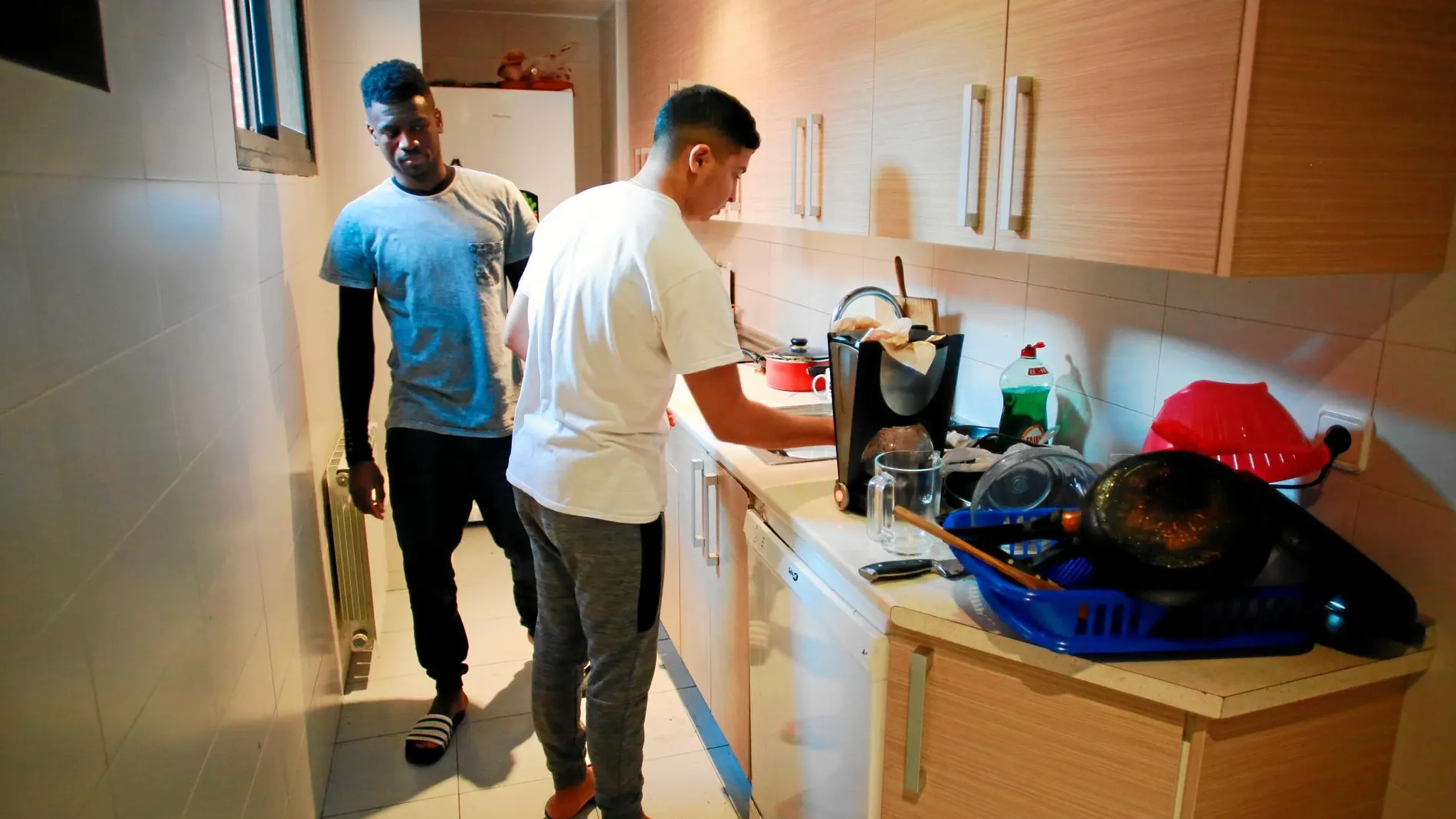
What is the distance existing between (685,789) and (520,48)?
340 centimetres

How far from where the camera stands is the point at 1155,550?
1087 mm

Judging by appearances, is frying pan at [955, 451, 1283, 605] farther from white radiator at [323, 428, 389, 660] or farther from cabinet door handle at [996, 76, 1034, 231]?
white radiator at [323, 428, 389, 660]

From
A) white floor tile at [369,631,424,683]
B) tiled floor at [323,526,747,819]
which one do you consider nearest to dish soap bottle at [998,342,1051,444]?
tiled floor at [323,526,747,819]

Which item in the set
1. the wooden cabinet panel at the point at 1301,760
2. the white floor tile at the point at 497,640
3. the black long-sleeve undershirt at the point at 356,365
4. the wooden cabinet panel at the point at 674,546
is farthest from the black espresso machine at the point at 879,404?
the white floor tile at the point at 497,640

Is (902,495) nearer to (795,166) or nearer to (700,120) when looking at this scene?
(700,120)

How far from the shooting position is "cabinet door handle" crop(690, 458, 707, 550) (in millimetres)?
2088

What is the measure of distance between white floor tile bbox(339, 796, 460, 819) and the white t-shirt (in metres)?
0.86

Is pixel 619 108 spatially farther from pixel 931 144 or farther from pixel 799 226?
pixel 931 144

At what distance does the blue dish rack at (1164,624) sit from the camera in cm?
113

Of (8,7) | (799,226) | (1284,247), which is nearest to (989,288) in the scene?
(799,226)

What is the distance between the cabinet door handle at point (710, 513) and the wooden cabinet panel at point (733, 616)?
15mm

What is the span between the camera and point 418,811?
2.06 meters

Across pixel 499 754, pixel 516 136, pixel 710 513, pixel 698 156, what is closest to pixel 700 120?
pixel 698 156

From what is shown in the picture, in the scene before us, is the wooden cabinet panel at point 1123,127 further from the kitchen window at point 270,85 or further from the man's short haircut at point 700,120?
the kitchen window at point 270,85
